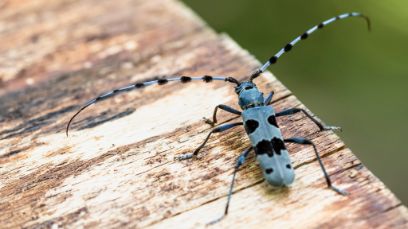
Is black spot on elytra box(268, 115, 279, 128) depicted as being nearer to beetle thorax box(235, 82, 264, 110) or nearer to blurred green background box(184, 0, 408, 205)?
beetle thorax box(235, 82, 264, 110)

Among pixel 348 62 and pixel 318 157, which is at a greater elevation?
pixel 318 157

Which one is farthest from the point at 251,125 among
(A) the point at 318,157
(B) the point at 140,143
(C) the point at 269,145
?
(B) the point at 140,143

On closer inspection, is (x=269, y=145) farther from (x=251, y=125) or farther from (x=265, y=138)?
(x=251, y=125)

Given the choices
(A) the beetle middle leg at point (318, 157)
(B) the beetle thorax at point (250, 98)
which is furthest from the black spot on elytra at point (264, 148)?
(B) the beetle thorax at point (250, 98)

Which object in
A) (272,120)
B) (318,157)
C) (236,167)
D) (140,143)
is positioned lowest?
(318,157)

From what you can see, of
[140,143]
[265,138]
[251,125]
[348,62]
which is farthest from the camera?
[348,62]

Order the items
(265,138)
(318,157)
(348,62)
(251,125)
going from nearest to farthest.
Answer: (318,157) < (265,138) < (251,125) < (348,62)

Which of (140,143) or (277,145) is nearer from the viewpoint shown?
(277,145)

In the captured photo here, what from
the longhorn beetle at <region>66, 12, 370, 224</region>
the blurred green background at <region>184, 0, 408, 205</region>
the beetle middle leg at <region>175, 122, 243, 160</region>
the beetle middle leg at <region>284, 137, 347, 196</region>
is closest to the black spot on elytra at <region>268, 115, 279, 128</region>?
the longhorn beetle at <region>66, 12, 370, 224</region>
